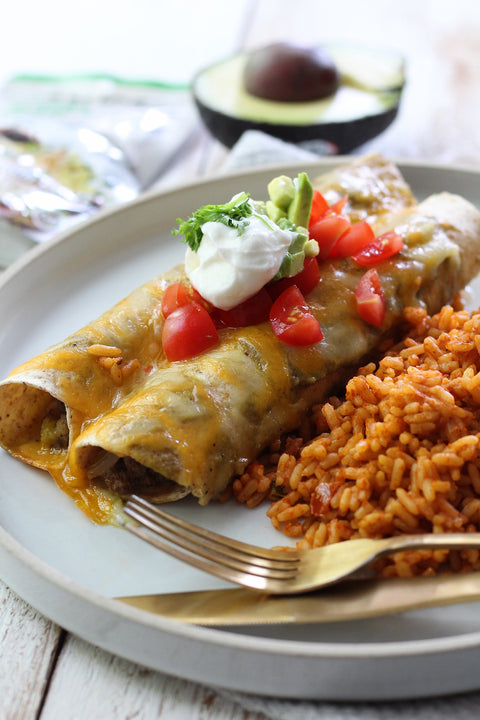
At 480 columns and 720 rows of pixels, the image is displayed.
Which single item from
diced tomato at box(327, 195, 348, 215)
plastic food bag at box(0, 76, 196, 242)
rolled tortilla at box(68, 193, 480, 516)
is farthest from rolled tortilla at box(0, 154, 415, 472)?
plastic food bag at box(0, 76, 196, 242)

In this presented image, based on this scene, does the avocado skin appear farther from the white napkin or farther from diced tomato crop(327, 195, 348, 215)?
the white napkin

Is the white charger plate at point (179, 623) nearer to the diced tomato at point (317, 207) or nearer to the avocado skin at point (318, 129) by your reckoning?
the diced tomato at point (317, 207)

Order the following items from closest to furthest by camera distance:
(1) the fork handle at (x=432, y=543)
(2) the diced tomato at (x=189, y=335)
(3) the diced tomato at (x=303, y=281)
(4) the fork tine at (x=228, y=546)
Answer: (1) the fork handle at (x=432, y=543) < (4) the fork tine at (x=228, y=546) < (2) the diced tomato at (x=189, y=335) < (3) the diced tomato at (x=303, y=281)

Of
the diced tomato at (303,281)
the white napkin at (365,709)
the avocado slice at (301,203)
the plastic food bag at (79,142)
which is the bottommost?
the plastic food bag at (79,142)

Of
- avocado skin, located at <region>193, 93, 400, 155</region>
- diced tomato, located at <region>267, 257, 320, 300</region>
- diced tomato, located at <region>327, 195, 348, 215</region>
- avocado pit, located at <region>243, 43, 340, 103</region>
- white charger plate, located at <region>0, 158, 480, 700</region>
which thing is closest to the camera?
white charger plate, located at <region>0, 158, 480, 700</region>

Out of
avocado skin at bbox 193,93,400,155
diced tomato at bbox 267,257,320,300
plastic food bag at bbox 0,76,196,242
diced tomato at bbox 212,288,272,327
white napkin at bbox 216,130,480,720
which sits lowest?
plastic food bag at bbox 0,76,196,242

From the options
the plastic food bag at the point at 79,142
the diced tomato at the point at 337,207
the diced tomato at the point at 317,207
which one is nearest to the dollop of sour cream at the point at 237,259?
the diced tomato at the point at 317,207
